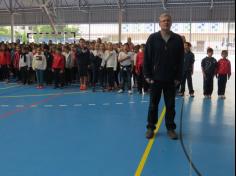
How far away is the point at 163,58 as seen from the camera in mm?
4535

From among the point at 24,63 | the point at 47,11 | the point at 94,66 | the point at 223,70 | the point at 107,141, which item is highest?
the point at 47,11

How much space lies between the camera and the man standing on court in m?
4.51

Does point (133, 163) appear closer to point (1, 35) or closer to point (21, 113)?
point (21, 113)

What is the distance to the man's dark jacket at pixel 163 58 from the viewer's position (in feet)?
14.8

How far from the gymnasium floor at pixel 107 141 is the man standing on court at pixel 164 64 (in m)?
0.45

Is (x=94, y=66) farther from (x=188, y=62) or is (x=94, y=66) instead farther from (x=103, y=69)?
(x=188, y=62)

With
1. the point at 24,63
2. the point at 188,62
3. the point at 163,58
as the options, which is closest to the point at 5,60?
the point at 24,63

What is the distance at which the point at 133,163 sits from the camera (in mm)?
3748

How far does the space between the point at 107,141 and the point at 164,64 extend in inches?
56.6

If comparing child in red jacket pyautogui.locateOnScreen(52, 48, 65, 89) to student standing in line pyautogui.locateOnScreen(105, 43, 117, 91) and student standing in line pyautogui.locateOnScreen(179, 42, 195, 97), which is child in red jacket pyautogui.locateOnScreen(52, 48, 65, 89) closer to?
student standing in line pyautogui.locateOnScreen(105, 43, 117, 91)

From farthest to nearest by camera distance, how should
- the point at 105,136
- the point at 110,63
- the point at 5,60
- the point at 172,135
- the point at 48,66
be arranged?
the point at 5,60 < the point at 48,66 < the point at 110,63 < the point at 105,136 < the point at 172,135

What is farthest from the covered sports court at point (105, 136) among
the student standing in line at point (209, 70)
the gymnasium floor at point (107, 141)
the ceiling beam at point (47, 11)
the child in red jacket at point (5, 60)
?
the ceiling beam at point (47, 11)

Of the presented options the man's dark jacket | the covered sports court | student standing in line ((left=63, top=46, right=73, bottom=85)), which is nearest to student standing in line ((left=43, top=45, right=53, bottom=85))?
student standing in line ((left=63, top=46, right=73, bottom=85))

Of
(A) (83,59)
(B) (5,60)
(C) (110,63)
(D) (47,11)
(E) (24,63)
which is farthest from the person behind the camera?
(D) (47,11)
